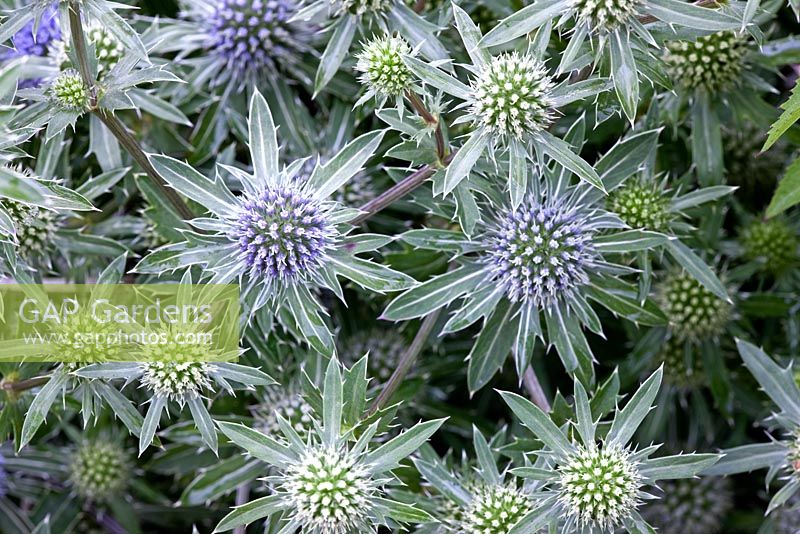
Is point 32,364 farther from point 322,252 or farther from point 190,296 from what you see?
point 322,252

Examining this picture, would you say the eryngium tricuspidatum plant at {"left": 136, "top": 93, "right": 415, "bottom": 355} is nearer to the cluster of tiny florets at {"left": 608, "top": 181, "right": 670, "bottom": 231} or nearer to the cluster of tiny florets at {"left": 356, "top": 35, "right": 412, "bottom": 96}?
the cluster of tiny florets at {"left": 356, "top": 35, "right": 412, "bottom": 96}

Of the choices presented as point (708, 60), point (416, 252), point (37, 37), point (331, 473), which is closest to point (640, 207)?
point (708, 60)

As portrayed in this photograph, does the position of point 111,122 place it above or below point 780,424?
above

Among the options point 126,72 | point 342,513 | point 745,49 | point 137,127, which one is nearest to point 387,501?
point 342,513

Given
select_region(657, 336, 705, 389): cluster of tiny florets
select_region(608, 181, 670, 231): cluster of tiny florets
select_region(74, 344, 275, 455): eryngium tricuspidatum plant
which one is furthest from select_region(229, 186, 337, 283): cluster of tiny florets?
select_region(657, 336, 705, 389): cluster of tiny florets

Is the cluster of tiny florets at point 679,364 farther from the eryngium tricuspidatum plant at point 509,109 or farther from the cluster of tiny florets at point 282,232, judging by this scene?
the cluster of tiny florets at point 282,232

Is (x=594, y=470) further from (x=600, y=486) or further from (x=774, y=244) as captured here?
(x=774, y=244)
